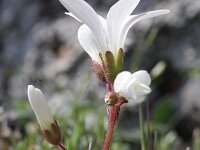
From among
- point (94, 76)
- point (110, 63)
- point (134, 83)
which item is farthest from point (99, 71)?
point (94, 76)

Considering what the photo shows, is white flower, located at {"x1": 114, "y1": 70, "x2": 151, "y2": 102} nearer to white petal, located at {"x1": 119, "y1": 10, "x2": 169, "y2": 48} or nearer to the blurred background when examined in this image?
white petal, located at {"x1": 119, "y1": 10, "x2": 169, "y2": 48}

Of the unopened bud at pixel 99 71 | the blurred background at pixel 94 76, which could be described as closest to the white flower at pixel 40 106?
the unopened bud at pixel 99 71

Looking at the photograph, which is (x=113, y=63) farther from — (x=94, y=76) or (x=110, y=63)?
(x=94, y=76)

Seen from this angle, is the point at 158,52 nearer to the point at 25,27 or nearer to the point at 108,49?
the point at 25,27

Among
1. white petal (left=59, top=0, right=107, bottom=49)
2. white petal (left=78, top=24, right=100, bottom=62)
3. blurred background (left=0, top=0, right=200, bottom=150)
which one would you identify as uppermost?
white petal (left=59, top=0, right=107, bottom=49)

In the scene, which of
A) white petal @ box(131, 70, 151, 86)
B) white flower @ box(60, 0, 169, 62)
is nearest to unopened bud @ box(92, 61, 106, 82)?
white flower @ box(60, 0, 169, 62)

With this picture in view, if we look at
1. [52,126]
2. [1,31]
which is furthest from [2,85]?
[52,126]
